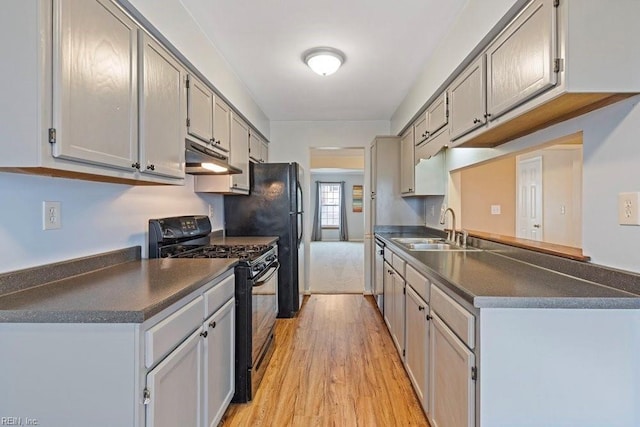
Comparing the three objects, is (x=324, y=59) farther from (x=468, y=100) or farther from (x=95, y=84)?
(x=95, y=84)

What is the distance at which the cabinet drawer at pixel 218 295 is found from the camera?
170 cm

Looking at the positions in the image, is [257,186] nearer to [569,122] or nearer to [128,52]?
[128,52]

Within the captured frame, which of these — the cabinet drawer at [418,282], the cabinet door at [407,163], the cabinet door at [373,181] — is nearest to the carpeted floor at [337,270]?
the cabinet door at [373,181]

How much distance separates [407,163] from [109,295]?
11.2 feet

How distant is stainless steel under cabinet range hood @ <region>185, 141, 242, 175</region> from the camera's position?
7.30 ft

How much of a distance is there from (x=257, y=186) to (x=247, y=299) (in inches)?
71.9

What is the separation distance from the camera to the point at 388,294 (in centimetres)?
333

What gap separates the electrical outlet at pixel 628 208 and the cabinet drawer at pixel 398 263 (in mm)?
1352

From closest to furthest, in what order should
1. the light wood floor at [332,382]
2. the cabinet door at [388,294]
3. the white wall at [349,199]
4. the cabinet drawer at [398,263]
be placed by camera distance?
1. the light wood floor at [332,382]
2. the cabinet drawer at [398,263]
3. the cabinet door at [388,294]
4. the white wall at [349,199]

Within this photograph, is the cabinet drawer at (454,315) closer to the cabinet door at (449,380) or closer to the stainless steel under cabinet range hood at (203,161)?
the cabinet door at (449,380)

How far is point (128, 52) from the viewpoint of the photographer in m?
1.57

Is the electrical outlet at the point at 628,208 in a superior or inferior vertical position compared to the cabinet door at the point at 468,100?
inferior

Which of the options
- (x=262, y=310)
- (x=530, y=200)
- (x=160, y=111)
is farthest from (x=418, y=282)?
(x=530, y=200)

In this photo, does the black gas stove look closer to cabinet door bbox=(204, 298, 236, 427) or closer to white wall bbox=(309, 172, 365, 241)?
cabinet door bbox=(204, 298, 236, 427)
